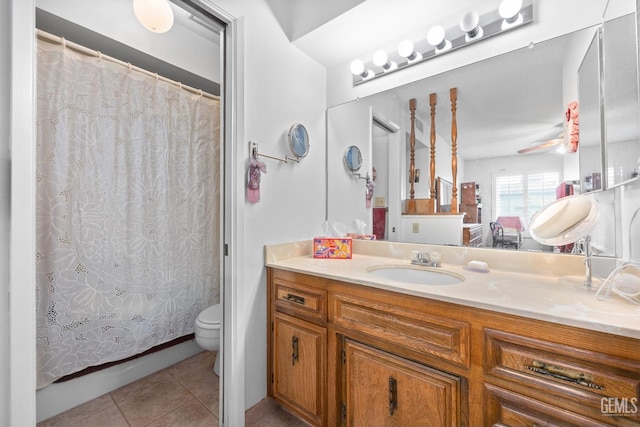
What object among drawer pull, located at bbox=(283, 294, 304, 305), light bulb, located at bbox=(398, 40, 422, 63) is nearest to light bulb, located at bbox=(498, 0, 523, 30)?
light bulb, located at bbox=(398, 40, 422, 63)

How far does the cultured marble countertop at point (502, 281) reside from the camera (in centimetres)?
72

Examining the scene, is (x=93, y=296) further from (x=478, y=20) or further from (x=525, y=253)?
(x=478, y=20)

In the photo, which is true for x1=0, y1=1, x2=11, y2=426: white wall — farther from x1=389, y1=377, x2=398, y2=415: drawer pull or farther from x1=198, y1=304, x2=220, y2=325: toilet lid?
x1=389, y1=377, x2=398, y2=415: drawer pull

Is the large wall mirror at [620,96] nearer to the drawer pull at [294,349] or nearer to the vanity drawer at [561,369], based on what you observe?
the vanity drawer at [561,369]

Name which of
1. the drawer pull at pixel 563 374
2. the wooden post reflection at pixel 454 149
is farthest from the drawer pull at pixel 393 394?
the wooden post reflection at pixel 454 149

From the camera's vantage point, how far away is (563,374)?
2.36ft

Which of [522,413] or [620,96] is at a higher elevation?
[620,96]

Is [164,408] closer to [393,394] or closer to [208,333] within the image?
[208,333]

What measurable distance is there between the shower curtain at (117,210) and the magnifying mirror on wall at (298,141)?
0.92m

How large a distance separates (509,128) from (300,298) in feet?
4.37

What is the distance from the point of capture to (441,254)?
1450 mm

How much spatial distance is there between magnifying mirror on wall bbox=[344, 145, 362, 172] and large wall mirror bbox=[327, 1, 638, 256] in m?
0.18

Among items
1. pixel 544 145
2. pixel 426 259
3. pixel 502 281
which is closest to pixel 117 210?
pixel 426 259

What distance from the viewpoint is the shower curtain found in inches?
56.2
